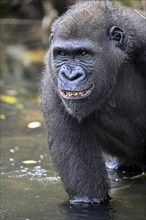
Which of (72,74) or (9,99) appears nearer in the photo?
(72,74)

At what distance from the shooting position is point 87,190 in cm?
705

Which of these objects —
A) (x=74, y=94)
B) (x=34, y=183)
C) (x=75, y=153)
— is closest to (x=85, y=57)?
(x=74, y=94)

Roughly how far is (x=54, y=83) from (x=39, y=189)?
124 centimetres

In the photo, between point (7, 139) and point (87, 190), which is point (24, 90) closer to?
point (7, 139)

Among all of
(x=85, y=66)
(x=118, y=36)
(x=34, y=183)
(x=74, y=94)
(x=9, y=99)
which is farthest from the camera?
(x=9, y=99)

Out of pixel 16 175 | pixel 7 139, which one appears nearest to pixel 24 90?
pixel 7 139

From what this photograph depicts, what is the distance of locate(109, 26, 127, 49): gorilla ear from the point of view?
6.84 metres

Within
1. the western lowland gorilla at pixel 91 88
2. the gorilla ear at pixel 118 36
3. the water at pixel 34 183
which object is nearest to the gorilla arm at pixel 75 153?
the western lowland gorilla at pixel 91 88

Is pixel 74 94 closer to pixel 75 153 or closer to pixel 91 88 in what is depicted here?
pixel 91 88

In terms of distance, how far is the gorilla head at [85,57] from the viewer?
647 cm

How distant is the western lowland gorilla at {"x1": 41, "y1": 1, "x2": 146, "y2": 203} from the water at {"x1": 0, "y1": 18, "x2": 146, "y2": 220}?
26 centimetres

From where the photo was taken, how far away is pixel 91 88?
659 cm

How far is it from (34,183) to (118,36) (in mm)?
1866

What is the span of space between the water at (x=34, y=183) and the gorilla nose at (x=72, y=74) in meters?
1.30
